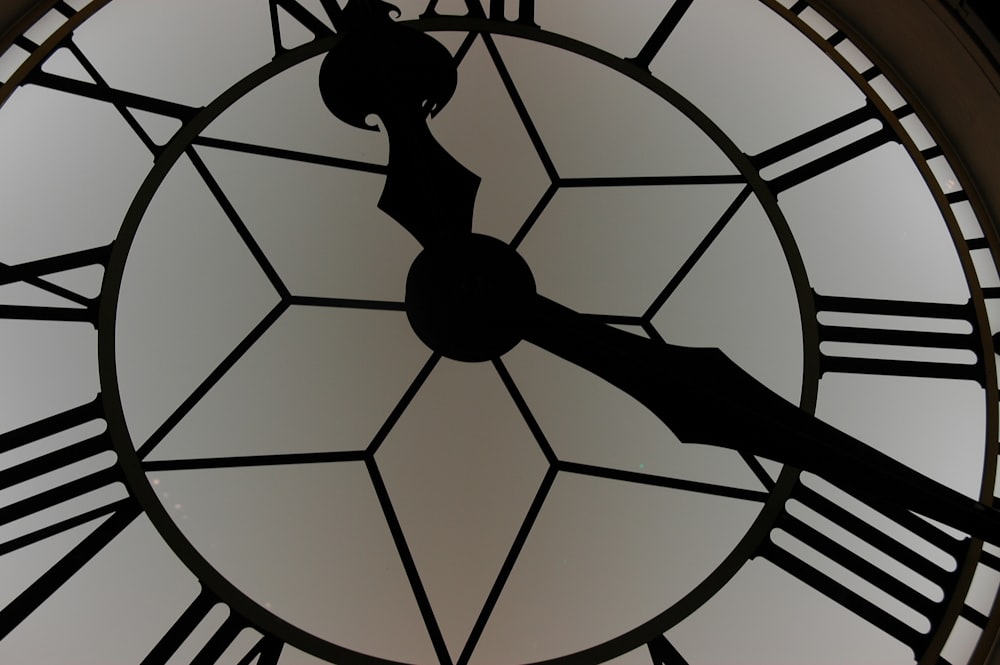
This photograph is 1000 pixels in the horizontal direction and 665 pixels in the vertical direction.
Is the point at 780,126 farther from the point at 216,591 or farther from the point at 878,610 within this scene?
the point at 216,591

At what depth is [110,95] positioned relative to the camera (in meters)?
3.68

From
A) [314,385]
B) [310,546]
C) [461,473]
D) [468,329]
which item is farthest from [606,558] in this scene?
[468,329]

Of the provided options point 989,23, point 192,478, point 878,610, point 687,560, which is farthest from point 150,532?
point 989,23

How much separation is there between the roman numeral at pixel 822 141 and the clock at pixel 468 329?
0.06 ft

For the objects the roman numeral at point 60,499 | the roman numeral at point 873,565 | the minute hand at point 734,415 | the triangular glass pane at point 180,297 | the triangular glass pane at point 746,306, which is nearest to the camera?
the minute hand at point 734,415

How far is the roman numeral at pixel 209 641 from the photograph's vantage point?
346 cm

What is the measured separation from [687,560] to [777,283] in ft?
5.64

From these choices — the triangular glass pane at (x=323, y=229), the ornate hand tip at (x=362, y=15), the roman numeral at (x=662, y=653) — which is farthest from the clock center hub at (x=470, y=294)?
the triangular glass pane at (x=323, y=229)

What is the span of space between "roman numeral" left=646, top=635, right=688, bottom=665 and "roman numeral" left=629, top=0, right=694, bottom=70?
271 centimetres

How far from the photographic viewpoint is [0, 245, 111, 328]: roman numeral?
3.50 metres

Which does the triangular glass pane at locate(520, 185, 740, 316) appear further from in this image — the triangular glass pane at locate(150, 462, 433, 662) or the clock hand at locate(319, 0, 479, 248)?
the clock hand at locate(319, 0, 479, 248)

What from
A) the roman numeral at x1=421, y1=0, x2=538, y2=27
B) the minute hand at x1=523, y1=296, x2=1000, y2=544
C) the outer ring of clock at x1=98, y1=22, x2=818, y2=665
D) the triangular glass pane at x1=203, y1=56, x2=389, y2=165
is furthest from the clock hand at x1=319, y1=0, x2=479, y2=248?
the triangular glass pane at x1=203, y1=56, x2=389, y2=165

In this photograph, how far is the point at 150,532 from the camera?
400cm

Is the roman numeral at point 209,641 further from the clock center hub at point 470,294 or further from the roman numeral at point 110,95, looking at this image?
the roman numeral at point 110,95
